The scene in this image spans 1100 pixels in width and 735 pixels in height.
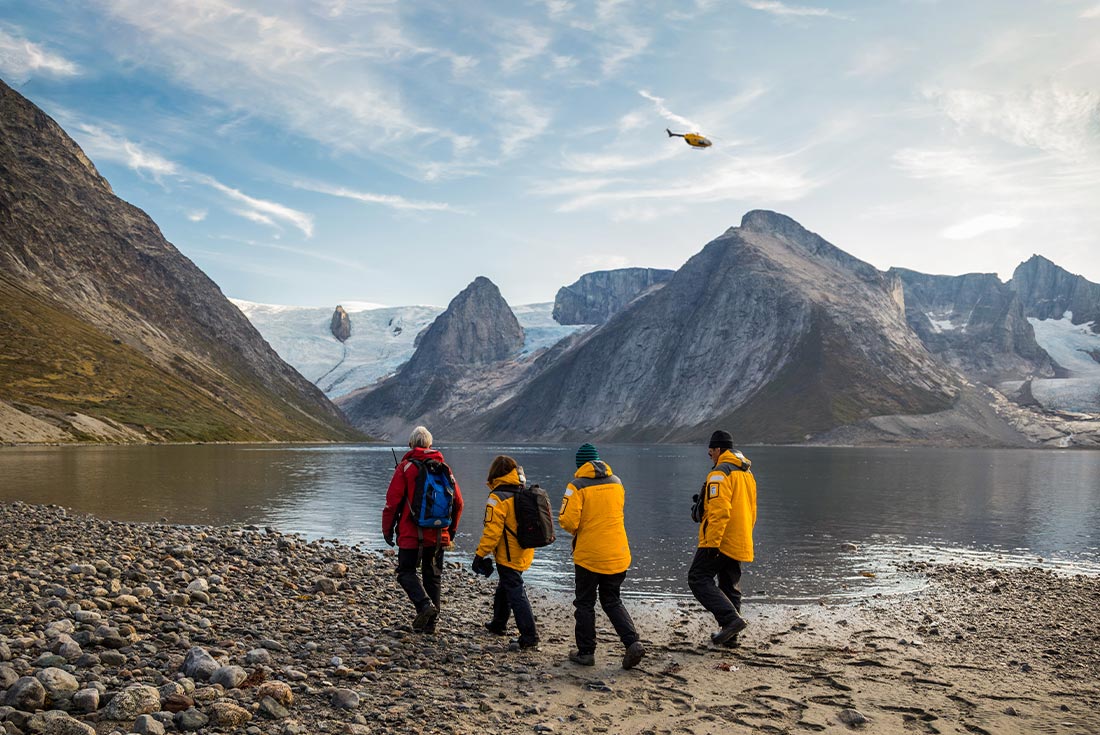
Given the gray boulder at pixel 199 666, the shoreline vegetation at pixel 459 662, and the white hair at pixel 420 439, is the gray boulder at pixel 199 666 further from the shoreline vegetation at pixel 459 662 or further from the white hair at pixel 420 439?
the white hair at pixel 420 439

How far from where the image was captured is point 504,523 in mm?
14602

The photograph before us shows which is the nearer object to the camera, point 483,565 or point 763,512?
point 483,565

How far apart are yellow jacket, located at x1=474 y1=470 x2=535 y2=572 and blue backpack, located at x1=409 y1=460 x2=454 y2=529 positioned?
90 cm

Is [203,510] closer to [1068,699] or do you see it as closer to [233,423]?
[1068,699]

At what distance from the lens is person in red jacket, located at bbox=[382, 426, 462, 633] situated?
14758 millimetres

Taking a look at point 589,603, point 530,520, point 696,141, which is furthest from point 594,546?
point 696,141

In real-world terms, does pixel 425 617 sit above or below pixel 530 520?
below

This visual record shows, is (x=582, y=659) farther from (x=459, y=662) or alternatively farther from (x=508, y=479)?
(x=508, y=479)

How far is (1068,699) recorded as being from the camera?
12.2 metres

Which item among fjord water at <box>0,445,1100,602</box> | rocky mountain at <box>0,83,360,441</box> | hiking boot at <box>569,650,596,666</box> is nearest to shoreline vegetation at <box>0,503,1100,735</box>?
hiking boot at <box>569,650,596,666</box>

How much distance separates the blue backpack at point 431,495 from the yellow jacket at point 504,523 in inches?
35.4

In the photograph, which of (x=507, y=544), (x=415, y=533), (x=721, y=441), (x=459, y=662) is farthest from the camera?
(x=721, y=441)

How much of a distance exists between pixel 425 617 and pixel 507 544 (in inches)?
87.9

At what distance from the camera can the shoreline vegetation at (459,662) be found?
10.2 metres
